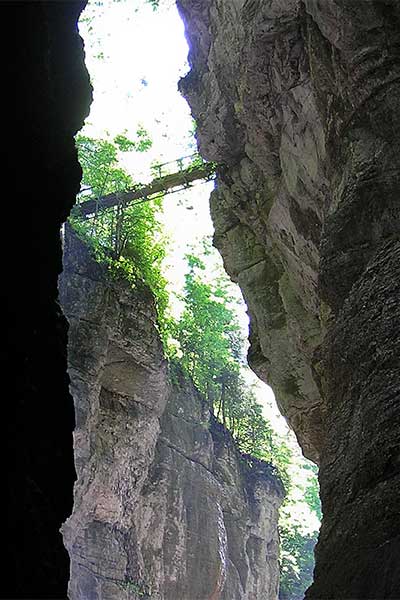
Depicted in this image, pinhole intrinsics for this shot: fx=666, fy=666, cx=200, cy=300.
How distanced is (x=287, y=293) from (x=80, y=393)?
542cm

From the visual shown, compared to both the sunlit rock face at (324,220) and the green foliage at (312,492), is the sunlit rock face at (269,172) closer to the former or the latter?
the sunlit rock face at (324,220)

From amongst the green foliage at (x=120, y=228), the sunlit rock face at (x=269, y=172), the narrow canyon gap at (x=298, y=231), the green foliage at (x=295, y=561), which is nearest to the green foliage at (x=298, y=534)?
the green foliage at (x=295, y=561)

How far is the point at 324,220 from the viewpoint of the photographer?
698 centimetres

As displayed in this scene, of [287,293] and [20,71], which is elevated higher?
[287,293]

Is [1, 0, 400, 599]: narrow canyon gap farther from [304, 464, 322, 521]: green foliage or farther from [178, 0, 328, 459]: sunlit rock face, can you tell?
[304, 464, 322, 521]: green foliage

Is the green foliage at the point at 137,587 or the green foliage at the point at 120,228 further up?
the green foliage at the point at 120,228

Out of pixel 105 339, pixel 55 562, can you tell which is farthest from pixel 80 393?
pixel 55 562

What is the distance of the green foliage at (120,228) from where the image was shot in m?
16.7

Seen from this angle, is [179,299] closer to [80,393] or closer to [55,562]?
[80,393]

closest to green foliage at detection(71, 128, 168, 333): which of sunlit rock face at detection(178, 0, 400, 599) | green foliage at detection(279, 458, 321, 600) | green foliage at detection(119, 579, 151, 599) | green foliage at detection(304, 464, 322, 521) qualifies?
sunlit rock face at detection(178, 0, 400, 599)

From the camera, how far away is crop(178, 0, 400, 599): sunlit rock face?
3.97 m

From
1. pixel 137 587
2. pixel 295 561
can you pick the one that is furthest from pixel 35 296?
pixel 295 561

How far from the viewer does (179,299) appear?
21312 millimetres

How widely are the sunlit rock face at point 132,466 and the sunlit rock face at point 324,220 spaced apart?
4226mm
